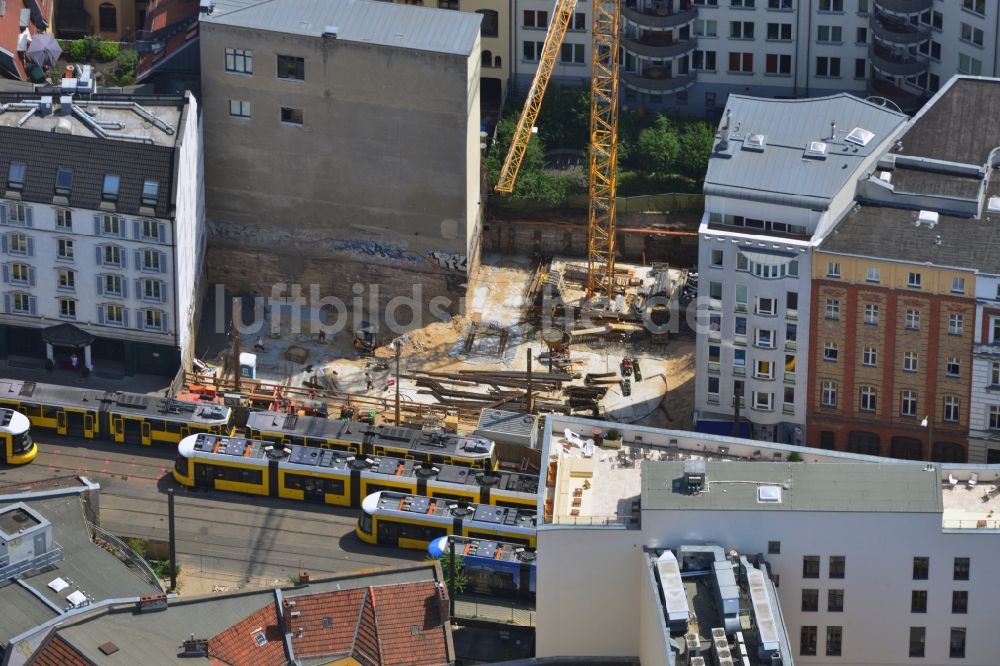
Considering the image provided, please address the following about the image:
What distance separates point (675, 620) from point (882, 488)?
58.3ft

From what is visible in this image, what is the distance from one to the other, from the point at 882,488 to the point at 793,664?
44.1 ft

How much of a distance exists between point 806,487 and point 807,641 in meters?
11.2

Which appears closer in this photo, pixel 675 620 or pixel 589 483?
pixel 675 620

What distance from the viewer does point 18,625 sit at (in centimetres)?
19425

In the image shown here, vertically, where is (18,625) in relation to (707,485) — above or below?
below

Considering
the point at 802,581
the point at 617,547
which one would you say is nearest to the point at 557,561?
the point at 617,547

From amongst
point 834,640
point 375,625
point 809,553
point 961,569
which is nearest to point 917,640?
point 834,640

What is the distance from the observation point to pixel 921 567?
599 feet

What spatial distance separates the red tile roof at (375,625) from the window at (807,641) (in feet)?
79.4

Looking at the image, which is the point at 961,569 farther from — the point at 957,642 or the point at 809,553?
the point at 809,553

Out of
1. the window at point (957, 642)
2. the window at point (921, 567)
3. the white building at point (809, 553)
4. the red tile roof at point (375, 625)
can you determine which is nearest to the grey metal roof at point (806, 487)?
the white building at point (809, 553)

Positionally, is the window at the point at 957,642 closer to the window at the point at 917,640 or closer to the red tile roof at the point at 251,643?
the window at the point at 917,640

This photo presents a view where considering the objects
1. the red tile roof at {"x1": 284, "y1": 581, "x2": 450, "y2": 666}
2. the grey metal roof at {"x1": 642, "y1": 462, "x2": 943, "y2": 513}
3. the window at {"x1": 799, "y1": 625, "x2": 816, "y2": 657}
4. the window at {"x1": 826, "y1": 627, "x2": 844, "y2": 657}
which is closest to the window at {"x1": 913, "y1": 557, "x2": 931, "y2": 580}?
the grey metal roof at {"x1": 642, "y1": 462, "x2": 943, "y2": 513}

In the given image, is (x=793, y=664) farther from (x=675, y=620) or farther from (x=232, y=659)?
(x=232, y=659)
